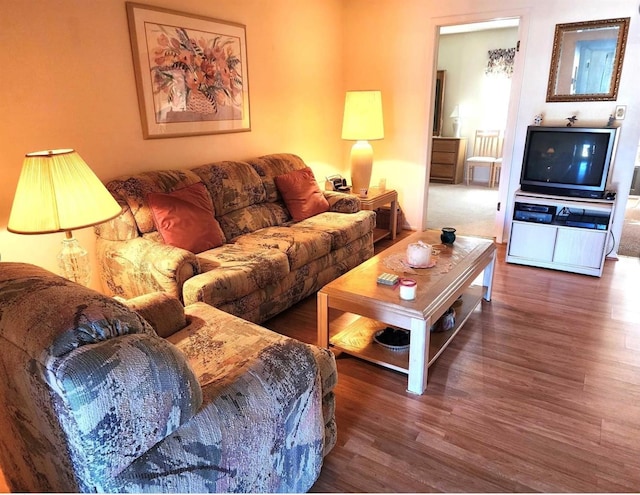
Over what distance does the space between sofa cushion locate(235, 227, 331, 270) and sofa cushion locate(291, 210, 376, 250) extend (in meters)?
0.10

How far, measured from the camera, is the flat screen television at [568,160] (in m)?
3.47

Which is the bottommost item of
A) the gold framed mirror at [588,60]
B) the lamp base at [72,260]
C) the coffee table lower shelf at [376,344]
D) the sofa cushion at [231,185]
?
the coffee table lower shelf at [376,344]

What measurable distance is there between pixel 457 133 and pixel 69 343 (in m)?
7.70

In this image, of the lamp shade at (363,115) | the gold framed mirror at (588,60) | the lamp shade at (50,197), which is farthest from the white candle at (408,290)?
the gold framed mirror at (588,60)

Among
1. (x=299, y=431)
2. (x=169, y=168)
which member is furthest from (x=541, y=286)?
(x=169, y=168)

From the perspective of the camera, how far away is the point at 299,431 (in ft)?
4.73

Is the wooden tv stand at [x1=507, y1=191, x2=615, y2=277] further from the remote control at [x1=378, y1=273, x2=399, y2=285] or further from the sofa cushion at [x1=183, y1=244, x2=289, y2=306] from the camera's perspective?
the sofa cushion at [x1=183, y1=244, x2=289, y2=306]

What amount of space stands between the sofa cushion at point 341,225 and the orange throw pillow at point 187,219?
0.72m

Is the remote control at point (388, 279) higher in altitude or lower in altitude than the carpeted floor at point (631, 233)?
higher

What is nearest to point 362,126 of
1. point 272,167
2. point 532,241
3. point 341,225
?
point 272,167

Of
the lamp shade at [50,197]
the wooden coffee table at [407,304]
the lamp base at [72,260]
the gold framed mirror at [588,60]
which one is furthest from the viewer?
the gold framed mirror at [588,60]

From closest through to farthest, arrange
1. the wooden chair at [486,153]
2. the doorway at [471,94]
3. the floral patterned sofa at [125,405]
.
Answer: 1. the floral patterned sofa at [125,405]
2. the doorway at [471,94]
3. the wooden chair at [486,153]

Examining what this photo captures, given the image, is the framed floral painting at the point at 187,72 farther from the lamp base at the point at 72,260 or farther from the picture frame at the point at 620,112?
the picture frame at the point at 620,112

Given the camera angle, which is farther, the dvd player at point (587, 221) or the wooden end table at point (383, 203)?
the wooden end table at point (383, 203)
